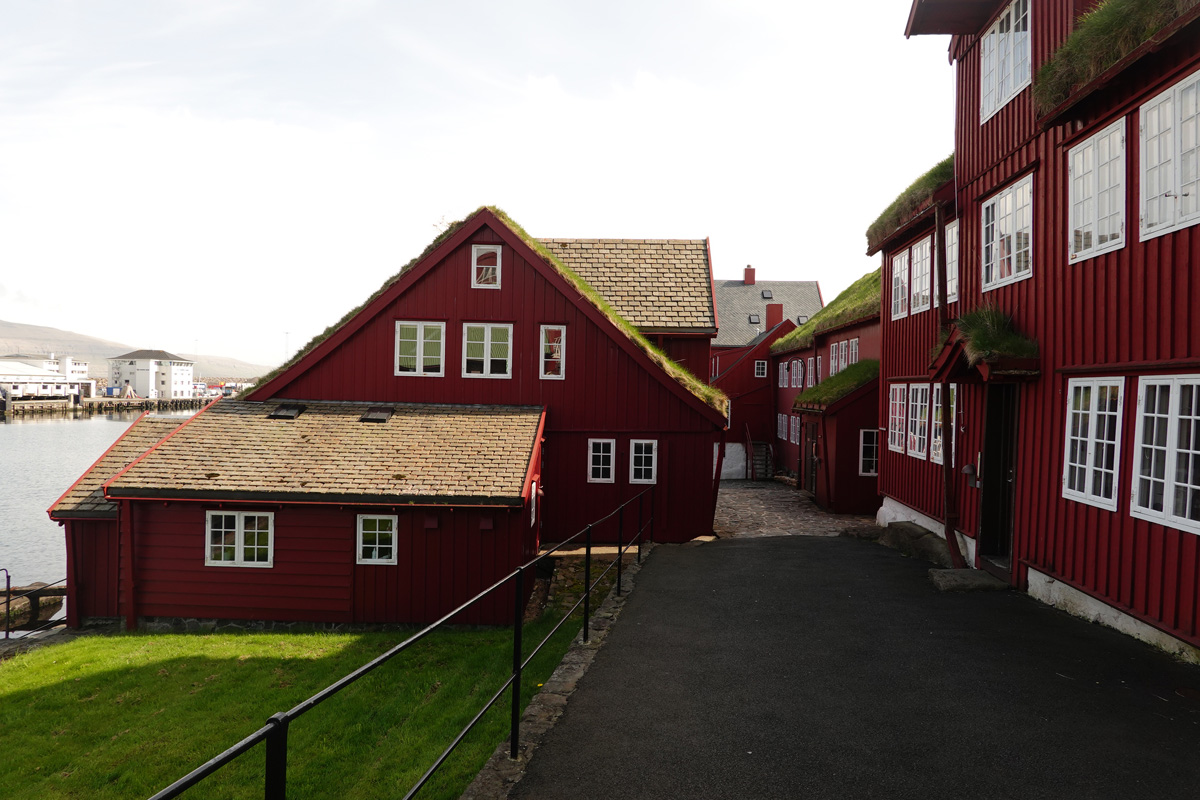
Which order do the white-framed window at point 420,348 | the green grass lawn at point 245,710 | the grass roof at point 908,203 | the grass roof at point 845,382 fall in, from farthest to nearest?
the grass roof at point 845,382 < the white-framed window at point 420,348 < the grass roof at point 908,203 < the green grass lawn at point 245,710

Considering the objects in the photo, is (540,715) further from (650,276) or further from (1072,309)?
(650,276)

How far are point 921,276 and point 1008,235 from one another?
3.62 metres

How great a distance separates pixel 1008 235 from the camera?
1048 cm

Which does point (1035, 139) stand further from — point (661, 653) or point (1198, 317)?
point (661, 653)

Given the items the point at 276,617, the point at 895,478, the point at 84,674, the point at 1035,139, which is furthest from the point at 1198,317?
the point at 84,674

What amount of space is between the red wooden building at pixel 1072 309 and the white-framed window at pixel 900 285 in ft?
5.12

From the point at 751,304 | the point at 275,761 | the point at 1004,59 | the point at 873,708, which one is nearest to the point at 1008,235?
the point at 1004,59

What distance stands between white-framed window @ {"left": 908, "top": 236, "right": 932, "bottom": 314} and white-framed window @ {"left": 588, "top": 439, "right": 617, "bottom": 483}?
23.0ft

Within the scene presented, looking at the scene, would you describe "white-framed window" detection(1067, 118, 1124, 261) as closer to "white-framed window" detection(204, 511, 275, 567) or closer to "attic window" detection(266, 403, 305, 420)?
"white-framed window" detection(204, 511, 275, 567)

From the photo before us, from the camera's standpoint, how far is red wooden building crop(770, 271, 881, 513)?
21484 millimetres

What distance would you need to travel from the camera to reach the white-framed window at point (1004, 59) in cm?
1027

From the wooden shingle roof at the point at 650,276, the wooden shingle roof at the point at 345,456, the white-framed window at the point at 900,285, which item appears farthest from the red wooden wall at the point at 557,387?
the white-framed window at the point at 900,285

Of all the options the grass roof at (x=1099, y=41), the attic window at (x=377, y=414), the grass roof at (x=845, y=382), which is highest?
the grass roof at (x=1099, y=41)

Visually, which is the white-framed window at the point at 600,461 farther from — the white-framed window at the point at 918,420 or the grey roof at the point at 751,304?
the grey roof at the point at 751,304
